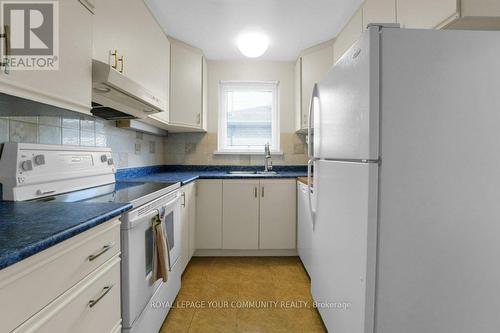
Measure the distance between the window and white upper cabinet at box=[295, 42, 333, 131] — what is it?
41cm

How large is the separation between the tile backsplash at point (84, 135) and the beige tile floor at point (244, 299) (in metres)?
1.23

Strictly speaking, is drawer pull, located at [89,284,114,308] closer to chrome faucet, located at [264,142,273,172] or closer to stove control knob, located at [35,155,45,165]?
stove control knob, located at [35,155,45,165]

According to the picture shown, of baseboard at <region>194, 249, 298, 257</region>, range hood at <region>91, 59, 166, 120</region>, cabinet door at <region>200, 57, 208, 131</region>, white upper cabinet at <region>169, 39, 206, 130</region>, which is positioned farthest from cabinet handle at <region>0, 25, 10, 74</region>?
baseboard at <region>194, 249, 298, 257</region>

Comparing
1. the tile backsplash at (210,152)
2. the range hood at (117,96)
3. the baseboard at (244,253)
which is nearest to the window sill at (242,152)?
the tile backsplash at (210,152)

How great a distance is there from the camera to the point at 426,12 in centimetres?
124

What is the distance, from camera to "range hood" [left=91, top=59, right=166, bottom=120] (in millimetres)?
1210

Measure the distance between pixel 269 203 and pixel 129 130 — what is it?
5.09ft

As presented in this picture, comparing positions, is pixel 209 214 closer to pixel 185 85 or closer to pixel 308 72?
pixel 185 85

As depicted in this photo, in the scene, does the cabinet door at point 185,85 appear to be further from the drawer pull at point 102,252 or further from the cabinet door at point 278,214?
the drawer pull at point 102,252

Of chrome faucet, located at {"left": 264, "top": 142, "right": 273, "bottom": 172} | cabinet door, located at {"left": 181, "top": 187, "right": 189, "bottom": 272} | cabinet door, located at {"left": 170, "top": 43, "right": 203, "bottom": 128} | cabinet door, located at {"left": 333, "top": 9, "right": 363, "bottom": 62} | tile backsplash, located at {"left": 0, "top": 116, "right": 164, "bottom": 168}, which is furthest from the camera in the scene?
chrome faucet, located at {"left": 264, "top": 142, "right": 273, "bottom": 172}

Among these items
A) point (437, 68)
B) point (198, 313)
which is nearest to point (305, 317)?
point (198, 313)

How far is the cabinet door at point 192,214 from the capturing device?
238cm

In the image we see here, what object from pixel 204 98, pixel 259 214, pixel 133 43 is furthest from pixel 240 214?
pixel 133 43

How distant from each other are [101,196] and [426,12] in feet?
6.11
